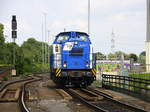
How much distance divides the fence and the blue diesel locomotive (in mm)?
1693

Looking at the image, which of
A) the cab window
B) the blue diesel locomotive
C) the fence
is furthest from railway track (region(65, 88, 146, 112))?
the cab window

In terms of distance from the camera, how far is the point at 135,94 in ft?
59.1

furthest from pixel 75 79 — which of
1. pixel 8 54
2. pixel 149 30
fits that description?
pixel 8 54

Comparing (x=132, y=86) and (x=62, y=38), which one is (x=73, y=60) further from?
(x=132, y=86)

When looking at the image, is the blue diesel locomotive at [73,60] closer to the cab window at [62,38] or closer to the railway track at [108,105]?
the cab window at [62,38]

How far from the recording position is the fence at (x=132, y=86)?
16.6m

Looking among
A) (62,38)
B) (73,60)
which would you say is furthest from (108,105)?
(62,38)

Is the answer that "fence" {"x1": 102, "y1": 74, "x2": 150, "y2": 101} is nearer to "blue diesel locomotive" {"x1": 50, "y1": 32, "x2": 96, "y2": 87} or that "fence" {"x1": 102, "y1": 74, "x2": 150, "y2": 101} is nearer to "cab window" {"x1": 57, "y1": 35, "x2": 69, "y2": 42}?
"blue diesel locomotive" {"x1": 50, "y1": 32, "x2": 96, "y2": 87}

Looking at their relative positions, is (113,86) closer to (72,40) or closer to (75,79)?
(75,79)

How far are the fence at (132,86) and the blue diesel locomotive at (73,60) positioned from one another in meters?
1.69

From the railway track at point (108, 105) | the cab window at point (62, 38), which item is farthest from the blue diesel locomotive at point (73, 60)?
the railway track at point (108, 105)

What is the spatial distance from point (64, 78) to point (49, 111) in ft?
31.1

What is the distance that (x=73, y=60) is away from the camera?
22.7 metres

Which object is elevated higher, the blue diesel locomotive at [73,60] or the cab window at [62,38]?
the cab window at [62,38]
